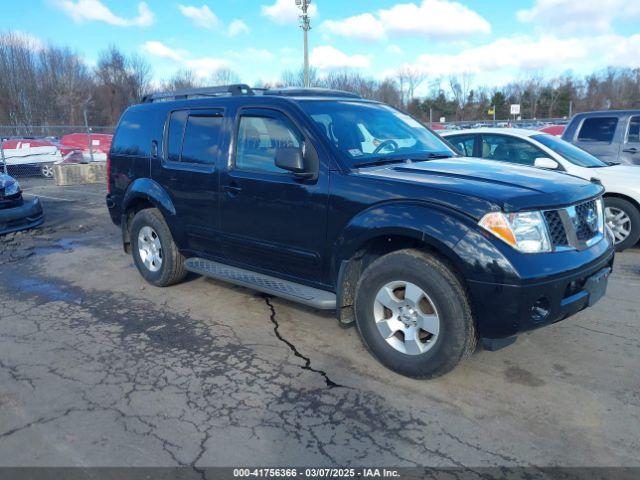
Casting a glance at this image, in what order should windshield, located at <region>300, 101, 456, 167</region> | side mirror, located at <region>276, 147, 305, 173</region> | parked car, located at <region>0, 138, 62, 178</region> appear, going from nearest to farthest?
side mirror, located at <region>276, 147, 305, 173</region>, windshield, located at <region>300, 101, 456, 167</region>, parked car, located at <region>0, 138, 62, 178</region>

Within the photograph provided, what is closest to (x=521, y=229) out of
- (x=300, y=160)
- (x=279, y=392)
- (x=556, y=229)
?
(x=556, y=229)

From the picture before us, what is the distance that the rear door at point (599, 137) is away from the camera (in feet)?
27.8

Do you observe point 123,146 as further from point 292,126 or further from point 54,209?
point 54,209

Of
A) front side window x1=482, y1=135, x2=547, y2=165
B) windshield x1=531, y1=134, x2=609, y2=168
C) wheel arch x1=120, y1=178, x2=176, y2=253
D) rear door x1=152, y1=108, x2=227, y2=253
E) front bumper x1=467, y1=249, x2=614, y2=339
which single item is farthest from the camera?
front side window x1=482, y1=135, x2=547, y2=165

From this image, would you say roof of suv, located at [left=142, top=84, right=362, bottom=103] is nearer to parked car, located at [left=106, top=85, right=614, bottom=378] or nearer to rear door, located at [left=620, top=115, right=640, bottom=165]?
parked car, located at [left=106, top=85, right=614, bottom=378]

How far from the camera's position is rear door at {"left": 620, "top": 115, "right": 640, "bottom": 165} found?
827cm

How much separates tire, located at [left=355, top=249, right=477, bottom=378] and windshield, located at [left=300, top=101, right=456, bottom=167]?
915 mm

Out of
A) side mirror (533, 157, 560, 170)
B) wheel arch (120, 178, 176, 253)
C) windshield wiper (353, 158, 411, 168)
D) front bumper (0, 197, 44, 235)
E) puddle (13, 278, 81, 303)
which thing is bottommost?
puddle (13, 278, 81, 303)

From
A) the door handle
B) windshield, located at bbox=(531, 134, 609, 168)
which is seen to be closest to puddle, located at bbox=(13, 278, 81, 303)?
the door handle

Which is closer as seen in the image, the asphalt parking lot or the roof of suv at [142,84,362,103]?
the asphalt parking lot

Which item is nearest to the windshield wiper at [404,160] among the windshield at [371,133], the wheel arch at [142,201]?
the windshield at [371,133]

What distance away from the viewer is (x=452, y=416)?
3141 mm

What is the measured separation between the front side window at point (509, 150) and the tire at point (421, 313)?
4.37m

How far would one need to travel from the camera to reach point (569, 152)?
7.22 meters
